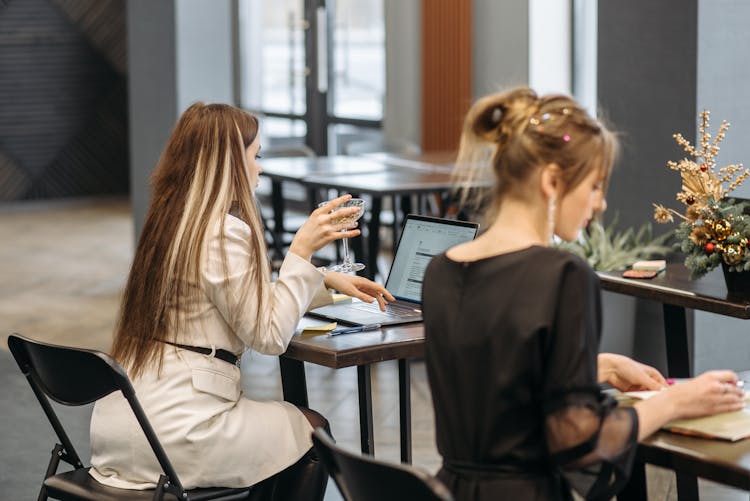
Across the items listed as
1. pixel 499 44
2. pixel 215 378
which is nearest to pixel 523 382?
pixel 215 378

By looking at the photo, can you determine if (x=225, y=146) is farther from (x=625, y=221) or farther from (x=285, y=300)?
(x=625, y=221)

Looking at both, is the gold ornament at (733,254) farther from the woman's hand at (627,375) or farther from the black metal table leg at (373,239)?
the black metal table leg at (373,239)

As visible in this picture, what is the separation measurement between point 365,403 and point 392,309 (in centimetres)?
27

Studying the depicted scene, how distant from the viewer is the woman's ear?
6.37 feet

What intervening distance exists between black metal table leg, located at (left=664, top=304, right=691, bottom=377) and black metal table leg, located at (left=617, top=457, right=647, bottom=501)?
1.02 metres

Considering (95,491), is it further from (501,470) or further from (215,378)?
(501,470)

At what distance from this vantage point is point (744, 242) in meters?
3.02

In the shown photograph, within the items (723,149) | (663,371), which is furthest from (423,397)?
(723,149)

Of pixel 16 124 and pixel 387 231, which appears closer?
pixel 387 231

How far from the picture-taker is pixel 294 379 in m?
3.28

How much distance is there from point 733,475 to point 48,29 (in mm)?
10959

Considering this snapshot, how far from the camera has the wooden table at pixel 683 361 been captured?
197 cm

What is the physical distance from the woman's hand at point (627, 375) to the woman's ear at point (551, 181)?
0.47 m

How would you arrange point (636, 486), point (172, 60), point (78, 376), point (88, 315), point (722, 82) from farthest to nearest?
point (172, 60) < point (88, 315) < point (722, 82) < point (78, 376) < point (636, 486)
